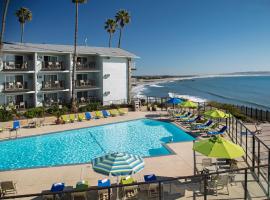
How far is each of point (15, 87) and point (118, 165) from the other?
24.1 meters

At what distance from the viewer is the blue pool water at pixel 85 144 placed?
59.4 ft

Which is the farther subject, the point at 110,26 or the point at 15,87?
the point at 110,26

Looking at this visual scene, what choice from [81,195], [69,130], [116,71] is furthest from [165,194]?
[116,71]

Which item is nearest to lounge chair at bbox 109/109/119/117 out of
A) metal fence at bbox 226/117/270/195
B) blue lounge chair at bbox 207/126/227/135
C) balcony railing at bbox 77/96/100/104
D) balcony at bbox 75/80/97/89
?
balcony railing at bbox 77/96/100/104

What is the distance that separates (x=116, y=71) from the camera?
1524 inches

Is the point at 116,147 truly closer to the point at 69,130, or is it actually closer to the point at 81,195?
the point at 69,130

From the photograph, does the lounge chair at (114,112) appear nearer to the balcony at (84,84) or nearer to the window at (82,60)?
the balcony at (84,84)

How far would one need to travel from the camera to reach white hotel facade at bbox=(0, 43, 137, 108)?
3023 centimetres

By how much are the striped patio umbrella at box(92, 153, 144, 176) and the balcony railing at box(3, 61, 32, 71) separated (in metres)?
23.0

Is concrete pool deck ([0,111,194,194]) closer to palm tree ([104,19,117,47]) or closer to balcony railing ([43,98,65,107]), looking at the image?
balcony railing ([43,98,65,107])

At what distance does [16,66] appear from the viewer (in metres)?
30.3

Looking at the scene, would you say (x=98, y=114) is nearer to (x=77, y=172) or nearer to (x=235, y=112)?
(x=77, y=172)

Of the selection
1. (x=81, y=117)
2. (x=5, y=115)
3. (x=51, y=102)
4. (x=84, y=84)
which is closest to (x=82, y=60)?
(x=84, y=84)

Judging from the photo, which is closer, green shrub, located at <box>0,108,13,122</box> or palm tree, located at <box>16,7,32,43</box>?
green shrub, located at <box>0,108,13,122</box>
